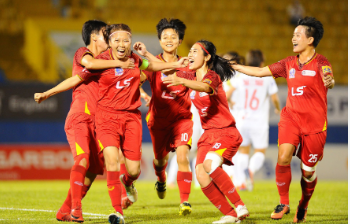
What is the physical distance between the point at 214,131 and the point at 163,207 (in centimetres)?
197

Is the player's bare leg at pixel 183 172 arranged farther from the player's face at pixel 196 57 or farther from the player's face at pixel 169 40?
the player's face at pixel 169 40

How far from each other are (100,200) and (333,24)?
14977 millimetres

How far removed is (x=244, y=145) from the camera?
32.4ft

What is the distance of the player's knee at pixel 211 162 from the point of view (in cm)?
541

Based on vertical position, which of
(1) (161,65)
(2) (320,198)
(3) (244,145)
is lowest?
(2) (320,198)

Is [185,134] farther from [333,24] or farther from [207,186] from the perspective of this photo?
[333,24]

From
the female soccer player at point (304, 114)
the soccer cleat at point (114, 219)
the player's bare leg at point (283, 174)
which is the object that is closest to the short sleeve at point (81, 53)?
the soccer cleat at point (114, 219)

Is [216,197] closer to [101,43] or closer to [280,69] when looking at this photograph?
[280,69]

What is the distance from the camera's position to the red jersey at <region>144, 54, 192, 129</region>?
6480 millimetres

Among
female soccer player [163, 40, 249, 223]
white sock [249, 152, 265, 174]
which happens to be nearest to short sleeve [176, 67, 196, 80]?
female soccer player [163, 40, 249, 223]

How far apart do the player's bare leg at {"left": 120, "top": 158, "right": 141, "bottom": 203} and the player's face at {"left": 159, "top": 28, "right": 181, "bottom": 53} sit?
1.64m

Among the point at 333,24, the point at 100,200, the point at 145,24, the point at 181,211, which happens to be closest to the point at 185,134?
the point at 181,211

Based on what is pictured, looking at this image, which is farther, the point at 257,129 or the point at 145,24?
the point at 145,24

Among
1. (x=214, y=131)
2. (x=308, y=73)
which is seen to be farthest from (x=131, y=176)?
(x=308, y=73)
